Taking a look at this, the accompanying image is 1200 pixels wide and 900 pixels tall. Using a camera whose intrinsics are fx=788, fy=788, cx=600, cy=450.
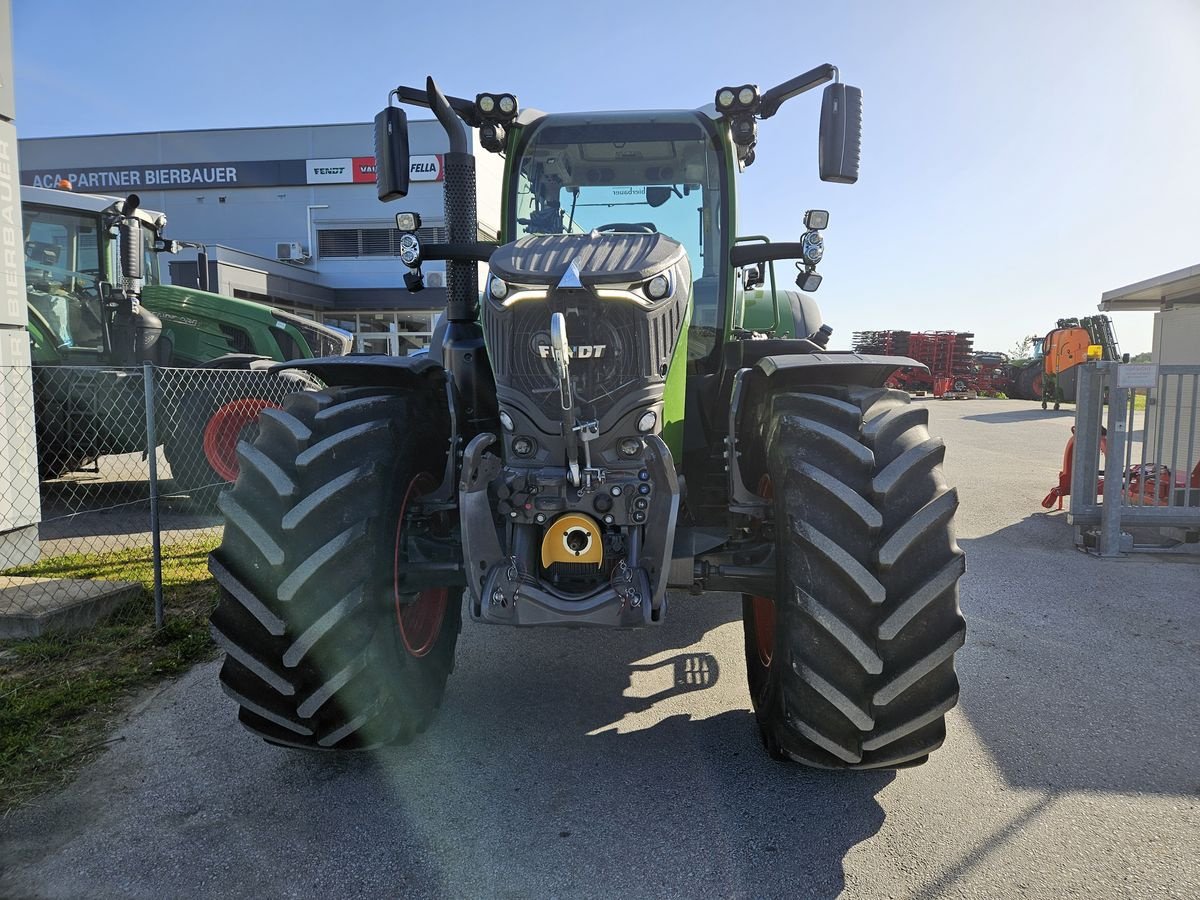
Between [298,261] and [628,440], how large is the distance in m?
24.1

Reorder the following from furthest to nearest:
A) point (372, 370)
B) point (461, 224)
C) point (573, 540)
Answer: point (461, 224) → point (372, 370) → point (573, 540)

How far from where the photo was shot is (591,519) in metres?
2.67

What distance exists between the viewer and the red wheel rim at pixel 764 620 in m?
3.14

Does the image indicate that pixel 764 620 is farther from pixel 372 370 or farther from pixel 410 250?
pixel 410 250

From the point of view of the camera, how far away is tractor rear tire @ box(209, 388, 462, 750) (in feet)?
8.36

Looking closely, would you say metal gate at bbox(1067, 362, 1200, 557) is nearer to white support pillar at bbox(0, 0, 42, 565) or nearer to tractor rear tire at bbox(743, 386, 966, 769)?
tractor rear tire at bbox(743, 386, 966, 769)

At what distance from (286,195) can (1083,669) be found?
25976mm

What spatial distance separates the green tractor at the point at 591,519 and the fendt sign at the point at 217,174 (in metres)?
23.6

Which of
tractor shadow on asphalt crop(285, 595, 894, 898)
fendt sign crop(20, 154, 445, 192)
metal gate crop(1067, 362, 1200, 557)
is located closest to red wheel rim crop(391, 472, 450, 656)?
tractor shadow on asphalt crop(285, 595, 894, 898)

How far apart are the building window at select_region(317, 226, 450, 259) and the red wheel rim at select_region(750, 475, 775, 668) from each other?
23.3 metres

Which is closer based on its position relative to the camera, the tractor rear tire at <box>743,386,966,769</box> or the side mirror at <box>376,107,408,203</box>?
the tractor rear tire at <box>743,386,966,769</box>

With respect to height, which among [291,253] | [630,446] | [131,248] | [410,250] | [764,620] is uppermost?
[291,253]

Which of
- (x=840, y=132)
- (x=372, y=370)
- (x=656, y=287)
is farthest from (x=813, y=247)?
(x=372, y=370)

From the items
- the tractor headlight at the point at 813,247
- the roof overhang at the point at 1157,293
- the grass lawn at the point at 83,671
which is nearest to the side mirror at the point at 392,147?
the tractor headlight at the point at 813,247
